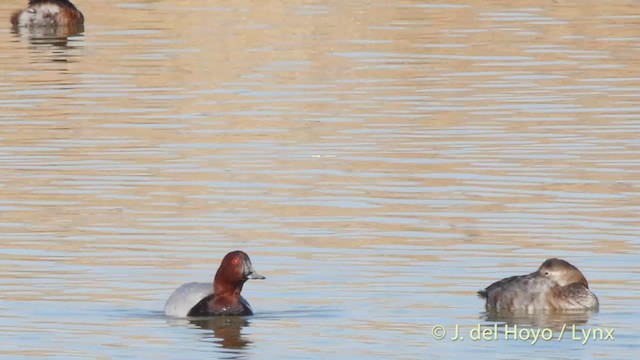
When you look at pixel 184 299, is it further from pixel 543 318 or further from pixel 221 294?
pixel 543 318

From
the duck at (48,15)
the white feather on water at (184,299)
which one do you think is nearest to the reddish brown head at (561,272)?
the white feather on water at (184,299)

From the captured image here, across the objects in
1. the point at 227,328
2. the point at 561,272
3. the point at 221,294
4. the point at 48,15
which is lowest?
the point at 227,328

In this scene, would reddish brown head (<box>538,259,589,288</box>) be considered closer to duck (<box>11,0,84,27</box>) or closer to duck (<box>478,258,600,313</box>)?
duck (<box>478,258,600,313</box>)

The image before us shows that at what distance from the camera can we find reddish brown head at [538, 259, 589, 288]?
17297 mm

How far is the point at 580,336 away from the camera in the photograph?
16578mm

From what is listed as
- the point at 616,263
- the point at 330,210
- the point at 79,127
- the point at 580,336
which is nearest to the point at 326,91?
the point at 79,127

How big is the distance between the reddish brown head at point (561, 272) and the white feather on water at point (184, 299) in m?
2.88

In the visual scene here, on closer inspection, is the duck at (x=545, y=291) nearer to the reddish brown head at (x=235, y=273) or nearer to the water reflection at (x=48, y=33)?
the reddish brown head at (x=235, y=273)

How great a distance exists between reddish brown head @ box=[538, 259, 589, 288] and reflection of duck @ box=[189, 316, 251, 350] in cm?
257

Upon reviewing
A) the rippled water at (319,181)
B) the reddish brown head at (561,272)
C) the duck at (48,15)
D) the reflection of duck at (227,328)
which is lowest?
the reflection of duck at (227,328)

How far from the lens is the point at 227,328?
17.3m

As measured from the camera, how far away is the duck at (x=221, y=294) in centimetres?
1722

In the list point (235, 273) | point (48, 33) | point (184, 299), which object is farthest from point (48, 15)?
point (184, 299)

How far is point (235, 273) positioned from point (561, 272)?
108 inches
